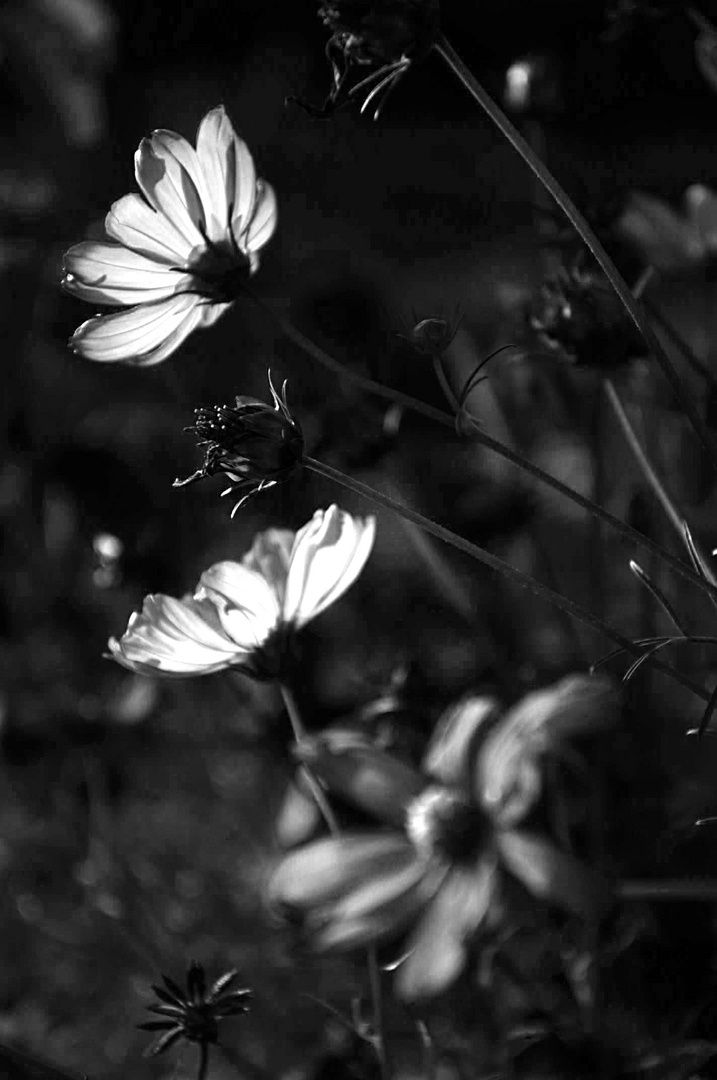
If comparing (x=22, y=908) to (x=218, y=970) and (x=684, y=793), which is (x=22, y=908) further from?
(x=684, y=793)

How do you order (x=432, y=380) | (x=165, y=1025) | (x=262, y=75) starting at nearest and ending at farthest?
(x=165, y=1025) → (x=432, y=380) → (x=262, y=75)

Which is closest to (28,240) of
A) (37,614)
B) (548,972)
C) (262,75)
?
(37,614)

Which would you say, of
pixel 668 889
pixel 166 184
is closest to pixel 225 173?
pixel 166 184

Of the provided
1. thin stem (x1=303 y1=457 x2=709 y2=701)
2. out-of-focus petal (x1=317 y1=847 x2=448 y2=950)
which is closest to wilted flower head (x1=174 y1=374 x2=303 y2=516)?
thin stem (x1=303 y1=457 x2=709 y2=701)

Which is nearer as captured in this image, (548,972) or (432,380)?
(548,972)

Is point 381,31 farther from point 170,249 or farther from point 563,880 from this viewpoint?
point 563,880

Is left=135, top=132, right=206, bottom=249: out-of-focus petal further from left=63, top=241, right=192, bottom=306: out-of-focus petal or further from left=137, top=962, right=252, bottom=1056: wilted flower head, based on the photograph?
left=137, top=962, right=252, bottom=1056: wilted flower head
